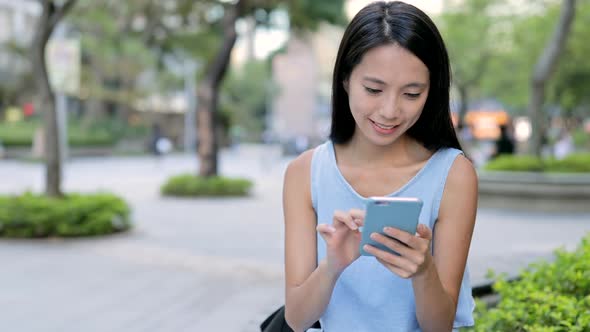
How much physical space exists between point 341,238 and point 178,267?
20.2ft

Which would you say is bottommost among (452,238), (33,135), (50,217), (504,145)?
(33,135)

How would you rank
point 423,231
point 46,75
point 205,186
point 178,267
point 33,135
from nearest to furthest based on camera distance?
point 423,231
point 178,267
point 46,75
point 205,186
point 33,135

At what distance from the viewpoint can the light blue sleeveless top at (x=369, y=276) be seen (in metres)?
1.94

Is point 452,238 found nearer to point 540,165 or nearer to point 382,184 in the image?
point 382,184

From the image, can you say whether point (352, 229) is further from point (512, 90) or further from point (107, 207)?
point (512, 90)

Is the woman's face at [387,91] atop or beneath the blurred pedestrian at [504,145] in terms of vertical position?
atop

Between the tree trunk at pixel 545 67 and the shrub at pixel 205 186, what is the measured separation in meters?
6.24

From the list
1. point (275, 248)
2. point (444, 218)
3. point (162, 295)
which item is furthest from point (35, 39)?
point (444, 218)

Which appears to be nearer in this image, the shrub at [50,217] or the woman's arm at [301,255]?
the woman's arm at [301,255]

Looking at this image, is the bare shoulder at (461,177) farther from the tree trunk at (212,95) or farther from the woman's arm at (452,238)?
the tree trunk at (212,95)

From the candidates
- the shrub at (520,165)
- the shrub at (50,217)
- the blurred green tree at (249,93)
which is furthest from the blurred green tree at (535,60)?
the blurred green tree at (249,93)

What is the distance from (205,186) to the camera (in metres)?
16.1

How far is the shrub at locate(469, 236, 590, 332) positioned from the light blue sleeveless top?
1128 millimetres

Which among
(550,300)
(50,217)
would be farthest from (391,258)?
(50,217)
